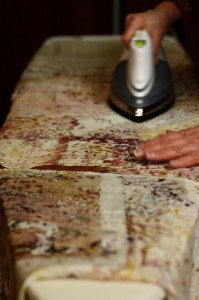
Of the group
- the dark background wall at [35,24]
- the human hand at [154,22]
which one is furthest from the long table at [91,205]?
the dark background wall at [35,24]

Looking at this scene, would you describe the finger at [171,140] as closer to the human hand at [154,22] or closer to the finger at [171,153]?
the finger at [171,153]

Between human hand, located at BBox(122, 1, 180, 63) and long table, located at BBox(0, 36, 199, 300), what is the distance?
0.13m

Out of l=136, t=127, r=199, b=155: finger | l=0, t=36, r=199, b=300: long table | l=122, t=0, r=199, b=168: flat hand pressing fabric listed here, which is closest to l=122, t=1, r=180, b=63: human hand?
l=122, t=0, r=199, b=168: flat hand pressing fabric

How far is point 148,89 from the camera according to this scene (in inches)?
44.4

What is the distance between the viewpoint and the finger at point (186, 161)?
2.92 ft

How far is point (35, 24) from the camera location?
208 cm

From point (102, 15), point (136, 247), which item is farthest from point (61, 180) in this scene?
point (102, 15)

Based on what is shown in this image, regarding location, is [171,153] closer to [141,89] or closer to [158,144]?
[158,144]

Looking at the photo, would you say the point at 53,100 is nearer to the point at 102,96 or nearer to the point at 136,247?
the point at 102,96

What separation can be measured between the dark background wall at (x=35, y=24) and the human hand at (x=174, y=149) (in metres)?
1.16

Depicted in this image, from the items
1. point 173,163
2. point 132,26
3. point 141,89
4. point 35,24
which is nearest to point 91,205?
point 173,163

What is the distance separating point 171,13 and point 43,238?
32.3 inches

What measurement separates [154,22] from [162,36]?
4cm

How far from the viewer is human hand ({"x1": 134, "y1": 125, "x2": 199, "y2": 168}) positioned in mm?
894
